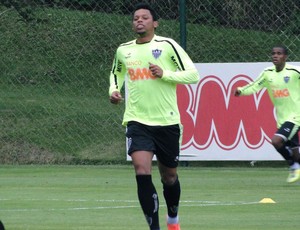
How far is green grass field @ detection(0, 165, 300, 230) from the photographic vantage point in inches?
→ 425

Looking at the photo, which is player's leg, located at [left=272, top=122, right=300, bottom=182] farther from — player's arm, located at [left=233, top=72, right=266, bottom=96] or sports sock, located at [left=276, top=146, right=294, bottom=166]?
player's arm, located at [left=233, top=72, right=266, bottom=96]

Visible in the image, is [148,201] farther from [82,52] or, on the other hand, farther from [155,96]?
[82,52]

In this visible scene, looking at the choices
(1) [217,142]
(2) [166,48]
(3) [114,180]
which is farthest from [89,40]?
(2) [166,48]

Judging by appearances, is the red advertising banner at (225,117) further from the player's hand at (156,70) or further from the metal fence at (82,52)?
the player's hand at (156,70)

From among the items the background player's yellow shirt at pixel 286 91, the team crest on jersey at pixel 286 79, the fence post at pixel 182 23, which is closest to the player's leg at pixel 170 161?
the background player's yellow shirt at pixel 286 91

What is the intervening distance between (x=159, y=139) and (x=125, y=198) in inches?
160

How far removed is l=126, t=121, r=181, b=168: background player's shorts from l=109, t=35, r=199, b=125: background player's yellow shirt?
0.18 feet

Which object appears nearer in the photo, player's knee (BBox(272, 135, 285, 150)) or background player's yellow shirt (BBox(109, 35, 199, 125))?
background player's yellow shirt (BBox(109, 35, 199, 125))

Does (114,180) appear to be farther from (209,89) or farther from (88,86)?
(88,86)

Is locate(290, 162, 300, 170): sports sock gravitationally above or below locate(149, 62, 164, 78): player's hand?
below

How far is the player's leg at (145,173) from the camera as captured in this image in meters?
9.35

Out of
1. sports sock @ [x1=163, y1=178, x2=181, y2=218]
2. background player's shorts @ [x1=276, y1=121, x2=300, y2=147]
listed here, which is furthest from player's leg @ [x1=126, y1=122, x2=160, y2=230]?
background player's shorts @ [x1=276, y1=121, x2=300, y2=147]

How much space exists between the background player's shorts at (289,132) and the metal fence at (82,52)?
4055 millimetres

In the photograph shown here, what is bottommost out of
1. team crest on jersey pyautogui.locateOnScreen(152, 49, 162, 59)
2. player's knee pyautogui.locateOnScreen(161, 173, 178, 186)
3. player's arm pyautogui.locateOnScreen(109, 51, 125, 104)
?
player's knee pyautogui.locateOnScreen(161, 173, 178, 186)
